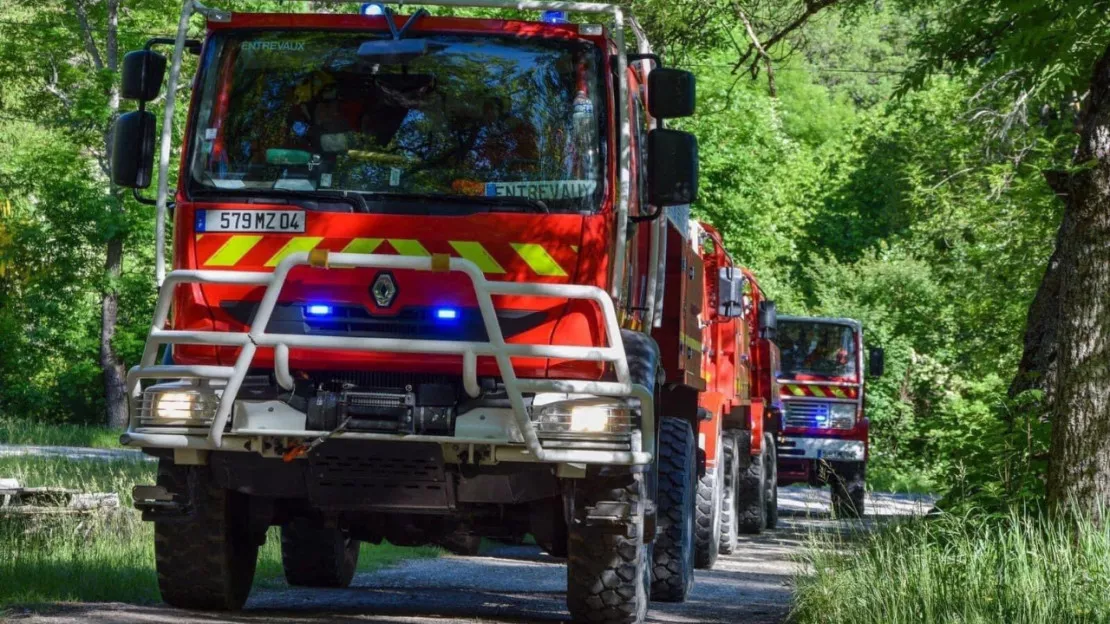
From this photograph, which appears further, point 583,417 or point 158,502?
point 158,502

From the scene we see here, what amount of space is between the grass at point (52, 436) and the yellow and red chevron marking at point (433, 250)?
21.9 m

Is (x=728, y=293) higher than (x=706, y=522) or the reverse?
higher

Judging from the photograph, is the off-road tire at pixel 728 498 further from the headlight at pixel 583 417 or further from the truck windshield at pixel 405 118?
the headlight at pixel 583 417

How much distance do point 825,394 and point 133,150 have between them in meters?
17.7

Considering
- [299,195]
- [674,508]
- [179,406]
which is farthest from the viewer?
[674,508]

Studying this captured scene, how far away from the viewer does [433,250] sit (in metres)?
8.20

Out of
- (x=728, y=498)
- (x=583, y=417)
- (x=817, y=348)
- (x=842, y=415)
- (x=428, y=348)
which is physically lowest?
(x=728, y=498)

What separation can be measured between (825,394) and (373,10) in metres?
17.2

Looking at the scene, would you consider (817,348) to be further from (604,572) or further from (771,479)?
(604,572)

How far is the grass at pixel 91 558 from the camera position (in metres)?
9.81

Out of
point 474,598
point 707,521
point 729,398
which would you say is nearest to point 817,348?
point 729,398

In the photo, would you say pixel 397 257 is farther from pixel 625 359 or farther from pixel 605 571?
pixel 605 571

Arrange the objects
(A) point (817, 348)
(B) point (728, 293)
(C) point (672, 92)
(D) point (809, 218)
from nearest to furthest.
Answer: (C) point (672, 92)
(B) point (728, 293)
(A) point (817, 348)
(D) point (809, 218)

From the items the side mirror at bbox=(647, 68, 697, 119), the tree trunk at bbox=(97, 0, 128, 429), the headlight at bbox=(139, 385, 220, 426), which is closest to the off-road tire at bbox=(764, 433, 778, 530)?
the side mirror at bbox=(647, 68, 697, 119)
